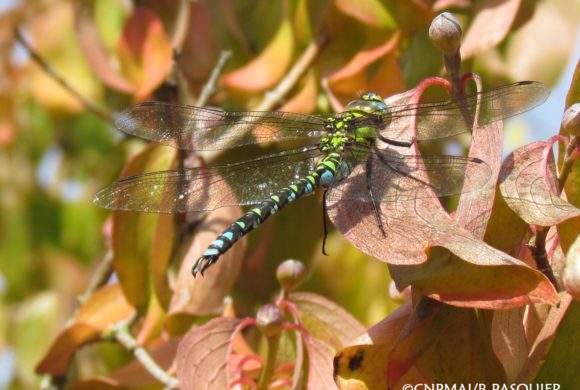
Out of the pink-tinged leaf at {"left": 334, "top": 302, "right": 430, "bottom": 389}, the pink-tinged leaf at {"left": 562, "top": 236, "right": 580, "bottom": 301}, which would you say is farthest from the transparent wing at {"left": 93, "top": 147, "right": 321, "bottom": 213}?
the pink-tinged leaf at {"left": 562, "top": 236, "right": 580, "bottom": 301}

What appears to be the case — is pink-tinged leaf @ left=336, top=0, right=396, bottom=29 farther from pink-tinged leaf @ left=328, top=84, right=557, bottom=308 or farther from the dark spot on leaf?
the dark spot on leaf

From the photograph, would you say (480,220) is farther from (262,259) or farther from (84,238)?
(84,238)

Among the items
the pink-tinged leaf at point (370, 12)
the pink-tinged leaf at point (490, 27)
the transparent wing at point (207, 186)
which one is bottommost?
the transparent wing at point (207, 186)

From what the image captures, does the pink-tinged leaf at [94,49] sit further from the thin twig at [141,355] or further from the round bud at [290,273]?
the round bud at [290,273]

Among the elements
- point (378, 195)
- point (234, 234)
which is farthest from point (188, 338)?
point (378, 195)

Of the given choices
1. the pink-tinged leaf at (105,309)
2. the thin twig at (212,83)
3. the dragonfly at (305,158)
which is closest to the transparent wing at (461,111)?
the dragonfly at (305,158)

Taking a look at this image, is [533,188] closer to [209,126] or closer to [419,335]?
[419,335]

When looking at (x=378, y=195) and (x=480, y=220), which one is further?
(x=378, y=195)
